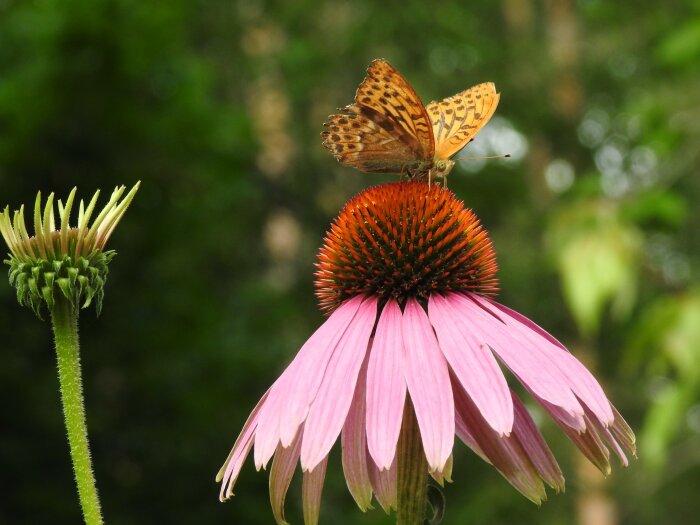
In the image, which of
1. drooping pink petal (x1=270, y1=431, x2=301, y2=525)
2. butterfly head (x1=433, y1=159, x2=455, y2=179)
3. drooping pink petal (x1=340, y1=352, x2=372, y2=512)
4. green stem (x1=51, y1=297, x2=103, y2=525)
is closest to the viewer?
green stem (x1=51, y1=297, x2=103, y2=525)

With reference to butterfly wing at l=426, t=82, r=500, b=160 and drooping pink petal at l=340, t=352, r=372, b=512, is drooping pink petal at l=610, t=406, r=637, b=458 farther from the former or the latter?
butterfly wing at l=426, t=82, r=500, b=160

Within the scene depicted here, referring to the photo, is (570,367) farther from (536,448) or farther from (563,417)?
(536,448)

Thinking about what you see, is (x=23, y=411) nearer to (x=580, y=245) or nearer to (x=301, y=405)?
(x=580, y=245)

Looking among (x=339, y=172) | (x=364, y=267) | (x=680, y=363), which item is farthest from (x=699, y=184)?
(x=364, y=267)

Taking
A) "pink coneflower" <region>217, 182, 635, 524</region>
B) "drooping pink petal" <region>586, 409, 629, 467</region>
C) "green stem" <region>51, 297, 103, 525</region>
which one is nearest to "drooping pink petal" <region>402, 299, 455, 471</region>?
"pink coneflower" <region>217, 182, 635, 524</region>

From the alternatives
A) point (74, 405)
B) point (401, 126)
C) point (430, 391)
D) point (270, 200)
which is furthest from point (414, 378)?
point (270, 200)
